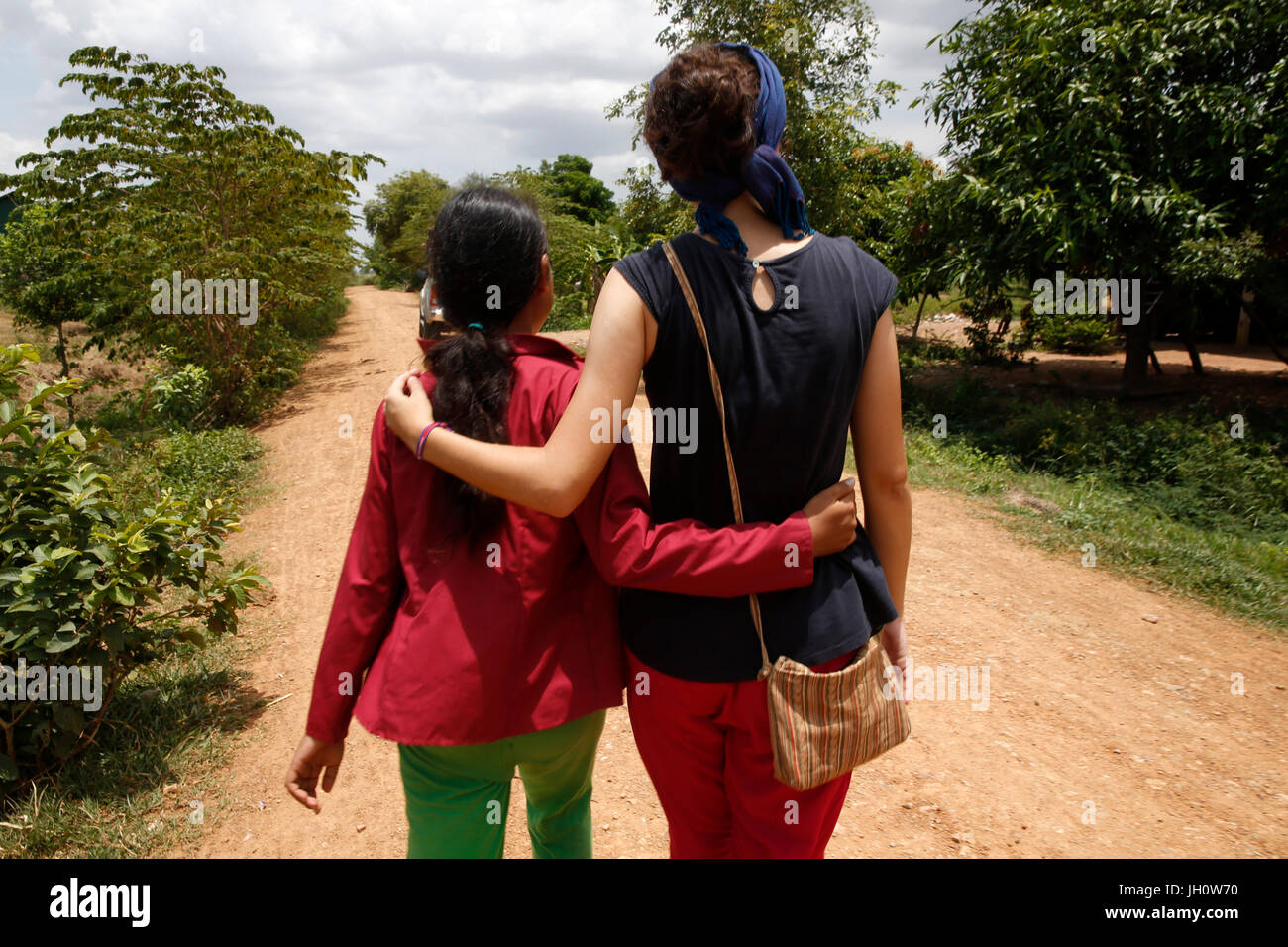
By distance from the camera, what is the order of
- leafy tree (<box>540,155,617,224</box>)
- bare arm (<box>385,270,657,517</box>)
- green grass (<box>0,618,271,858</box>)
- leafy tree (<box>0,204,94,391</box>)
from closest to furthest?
bare arm (<box>385,270,657,517</box>), green grass (<box>0,618,271,858</box>), leafy tree (<box>0,204,94,391</box>), leafy tree (<box>540,155,617,224</box>)

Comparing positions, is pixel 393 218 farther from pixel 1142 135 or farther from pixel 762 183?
pixel 762 183

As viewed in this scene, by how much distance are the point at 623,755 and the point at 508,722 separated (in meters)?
2.11

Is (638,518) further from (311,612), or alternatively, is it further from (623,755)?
(311,612)

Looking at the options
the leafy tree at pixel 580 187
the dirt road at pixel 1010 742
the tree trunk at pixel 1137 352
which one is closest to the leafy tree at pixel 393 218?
the leafy tree at pixel 580 187

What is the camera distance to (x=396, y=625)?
146 cm

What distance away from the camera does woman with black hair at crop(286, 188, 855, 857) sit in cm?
137

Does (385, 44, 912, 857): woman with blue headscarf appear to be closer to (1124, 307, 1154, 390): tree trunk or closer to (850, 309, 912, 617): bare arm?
(850, 309, 912, 617): bare arm

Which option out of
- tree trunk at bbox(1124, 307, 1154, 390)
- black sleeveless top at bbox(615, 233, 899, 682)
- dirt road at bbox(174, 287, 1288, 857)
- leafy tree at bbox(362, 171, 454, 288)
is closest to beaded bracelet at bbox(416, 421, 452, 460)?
black sleeveless top at bbox(615, 233, 899, 682)

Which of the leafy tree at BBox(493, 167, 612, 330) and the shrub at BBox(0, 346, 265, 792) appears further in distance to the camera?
the leafy tree at BBox(493, 167, 612, 330)

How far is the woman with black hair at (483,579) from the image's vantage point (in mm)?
1365

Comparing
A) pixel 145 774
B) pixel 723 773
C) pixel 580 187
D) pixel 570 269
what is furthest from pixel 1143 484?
pixel 580 187

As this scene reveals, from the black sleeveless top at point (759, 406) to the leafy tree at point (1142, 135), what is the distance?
7.66 m

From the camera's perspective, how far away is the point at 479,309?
150 centimetres

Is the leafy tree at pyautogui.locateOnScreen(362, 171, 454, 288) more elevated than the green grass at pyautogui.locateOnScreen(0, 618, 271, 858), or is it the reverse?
the leafy tree at pyautogui.locateOnScreen(362, 171, 454, 288)
